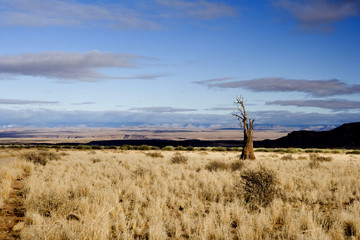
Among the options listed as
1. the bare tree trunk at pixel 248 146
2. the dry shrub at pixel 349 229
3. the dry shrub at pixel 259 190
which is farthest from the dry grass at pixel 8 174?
the bare tree trunk at pixel 248 146

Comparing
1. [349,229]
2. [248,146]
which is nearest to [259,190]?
[349,229]

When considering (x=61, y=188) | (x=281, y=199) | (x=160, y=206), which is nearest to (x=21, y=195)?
(x=61, y=188)

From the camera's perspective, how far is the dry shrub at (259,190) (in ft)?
26.5

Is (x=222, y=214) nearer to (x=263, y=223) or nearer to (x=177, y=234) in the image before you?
(x=263, y=223)

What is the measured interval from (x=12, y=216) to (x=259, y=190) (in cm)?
671

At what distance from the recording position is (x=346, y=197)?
880 cm

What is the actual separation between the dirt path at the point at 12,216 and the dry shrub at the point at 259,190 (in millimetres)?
5705

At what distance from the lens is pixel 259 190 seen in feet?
27.7

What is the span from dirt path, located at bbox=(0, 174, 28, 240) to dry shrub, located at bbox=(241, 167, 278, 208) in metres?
5.70

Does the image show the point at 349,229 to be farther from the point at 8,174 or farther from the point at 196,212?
the point at 8,174

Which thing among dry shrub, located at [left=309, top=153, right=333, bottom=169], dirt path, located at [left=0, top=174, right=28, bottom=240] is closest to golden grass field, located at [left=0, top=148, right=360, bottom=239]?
dirt path, located at [left=0, top=174, right=28, bottom=240]

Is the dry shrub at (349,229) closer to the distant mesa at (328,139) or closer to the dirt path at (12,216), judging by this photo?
the dirt path at (12,216)

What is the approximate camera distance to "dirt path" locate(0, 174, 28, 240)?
5.66 metres

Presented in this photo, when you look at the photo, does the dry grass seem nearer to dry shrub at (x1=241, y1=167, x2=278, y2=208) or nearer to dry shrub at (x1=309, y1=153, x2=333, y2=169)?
dry shrub at (x1=241, y1=167, x2=278, y2=208)
